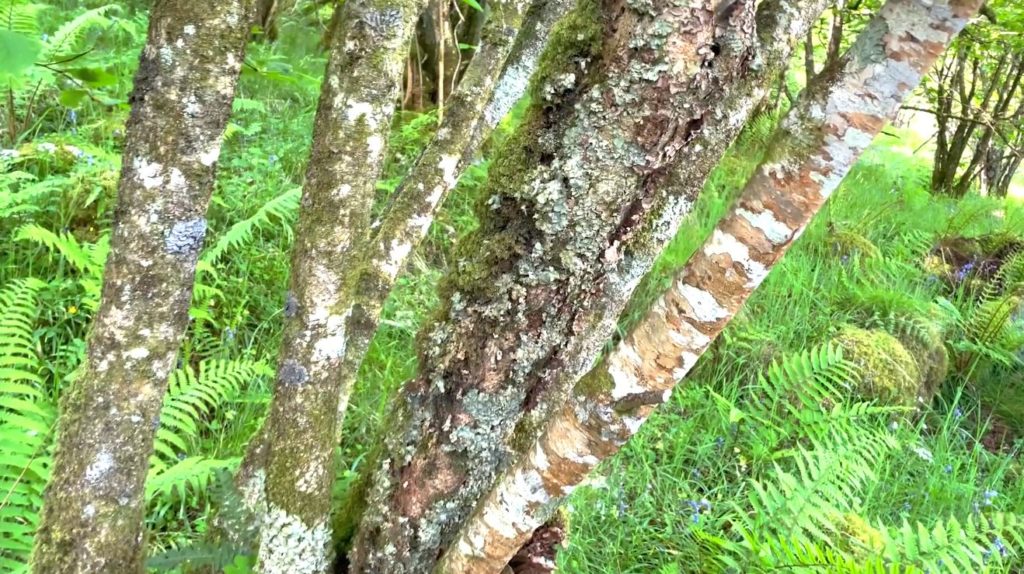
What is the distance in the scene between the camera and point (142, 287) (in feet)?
3.72

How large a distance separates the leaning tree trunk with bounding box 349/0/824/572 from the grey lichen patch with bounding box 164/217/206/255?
0.47 metres

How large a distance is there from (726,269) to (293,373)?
2.87ft

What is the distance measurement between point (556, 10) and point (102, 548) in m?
1.76

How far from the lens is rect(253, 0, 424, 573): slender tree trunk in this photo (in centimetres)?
136

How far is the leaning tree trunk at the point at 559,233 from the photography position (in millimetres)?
1115

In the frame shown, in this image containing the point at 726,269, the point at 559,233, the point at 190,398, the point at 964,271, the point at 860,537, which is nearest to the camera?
the point at 726,269

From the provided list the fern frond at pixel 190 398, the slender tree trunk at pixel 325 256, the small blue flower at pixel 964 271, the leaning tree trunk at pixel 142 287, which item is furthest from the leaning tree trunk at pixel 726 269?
the small blue flower at pixel 964 271

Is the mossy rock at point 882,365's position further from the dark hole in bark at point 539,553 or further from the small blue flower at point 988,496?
the dark hole in bark at point 539,553

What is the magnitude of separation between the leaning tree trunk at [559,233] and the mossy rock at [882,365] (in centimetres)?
266

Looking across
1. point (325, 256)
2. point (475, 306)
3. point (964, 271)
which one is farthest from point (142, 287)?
point (964, 271)

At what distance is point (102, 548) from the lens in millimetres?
1221

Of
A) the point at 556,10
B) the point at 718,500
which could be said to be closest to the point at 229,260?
the point at 556,10

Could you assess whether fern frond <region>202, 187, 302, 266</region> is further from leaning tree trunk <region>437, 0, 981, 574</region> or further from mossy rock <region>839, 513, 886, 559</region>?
mossy rock <region>839, 513, 886, 559</region>

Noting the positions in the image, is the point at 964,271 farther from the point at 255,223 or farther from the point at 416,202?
the point at 255,223
